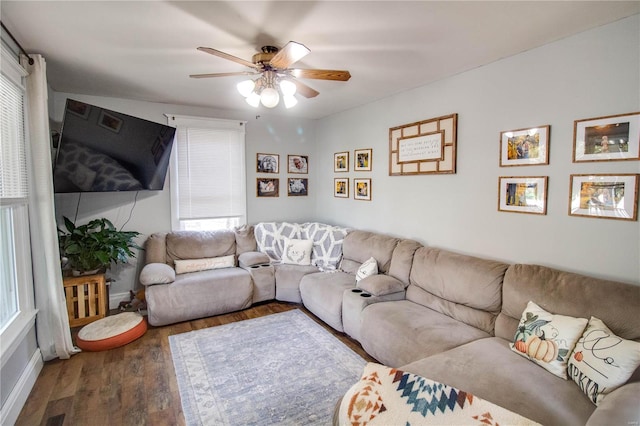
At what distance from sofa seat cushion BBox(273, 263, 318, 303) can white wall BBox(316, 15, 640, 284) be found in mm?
1168

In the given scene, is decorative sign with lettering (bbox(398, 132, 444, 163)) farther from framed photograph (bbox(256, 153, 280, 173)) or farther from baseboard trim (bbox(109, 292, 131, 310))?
baseboard trim (bbox(109, 292, 131, 310))

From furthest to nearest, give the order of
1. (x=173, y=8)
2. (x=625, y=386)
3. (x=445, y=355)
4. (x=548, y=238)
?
(x=548, y=238)
(x=445, y=355)
(x=173, y=8)
(x=625, y=386)

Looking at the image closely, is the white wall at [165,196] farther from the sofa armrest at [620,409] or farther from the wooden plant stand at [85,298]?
the sofa armrest at [620,409]

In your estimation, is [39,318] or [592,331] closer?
[592,331]

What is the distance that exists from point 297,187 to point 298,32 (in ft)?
10.1

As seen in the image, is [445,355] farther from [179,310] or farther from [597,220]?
[179,310]

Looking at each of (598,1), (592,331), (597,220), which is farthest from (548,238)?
(598,1)

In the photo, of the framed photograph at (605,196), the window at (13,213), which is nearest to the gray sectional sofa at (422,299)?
the framed photograph at (605,196)

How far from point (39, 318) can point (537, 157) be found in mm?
4106

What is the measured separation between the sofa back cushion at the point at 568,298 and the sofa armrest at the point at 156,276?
3.11 meters

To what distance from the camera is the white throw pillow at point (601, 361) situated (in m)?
1.53

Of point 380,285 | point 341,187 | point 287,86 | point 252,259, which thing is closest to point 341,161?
point 341,187

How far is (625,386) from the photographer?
1.49 m

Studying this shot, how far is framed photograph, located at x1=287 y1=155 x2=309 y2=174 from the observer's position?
5.00 metres
